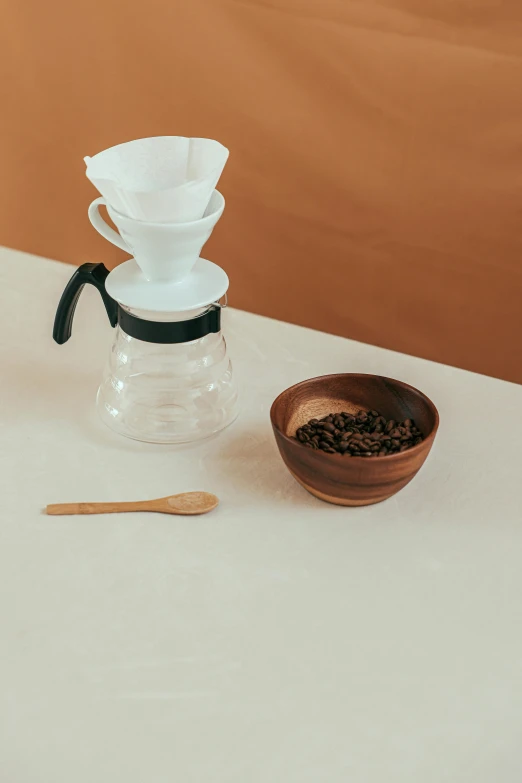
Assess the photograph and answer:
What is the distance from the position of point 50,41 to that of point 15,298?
58 cm

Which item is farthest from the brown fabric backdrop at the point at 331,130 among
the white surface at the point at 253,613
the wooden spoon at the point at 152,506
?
the wooden spoon at the point at 152,506

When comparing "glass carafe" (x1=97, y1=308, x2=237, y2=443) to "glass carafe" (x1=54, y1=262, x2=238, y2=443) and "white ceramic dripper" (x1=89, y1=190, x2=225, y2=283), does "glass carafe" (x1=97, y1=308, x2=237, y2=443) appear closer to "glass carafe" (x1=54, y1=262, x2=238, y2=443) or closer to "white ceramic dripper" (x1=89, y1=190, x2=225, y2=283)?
"glass carafe" (x1=54, y1=262, x2=238, y2=443)

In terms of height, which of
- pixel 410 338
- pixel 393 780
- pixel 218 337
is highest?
pixel 218 337

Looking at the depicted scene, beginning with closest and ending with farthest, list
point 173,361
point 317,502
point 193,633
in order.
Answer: point 193,633
point 317,502
point 173,361

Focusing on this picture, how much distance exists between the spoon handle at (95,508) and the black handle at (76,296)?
0.24 metres

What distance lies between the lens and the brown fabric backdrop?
139 cm

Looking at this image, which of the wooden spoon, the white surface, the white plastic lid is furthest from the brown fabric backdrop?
the wooden spoon

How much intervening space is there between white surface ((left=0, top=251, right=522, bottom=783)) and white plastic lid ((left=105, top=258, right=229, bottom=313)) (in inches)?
7.0

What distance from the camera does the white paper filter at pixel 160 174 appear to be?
96cm

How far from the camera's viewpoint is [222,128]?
160cm

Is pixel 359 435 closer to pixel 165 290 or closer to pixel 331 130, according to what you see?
pixel 165 290

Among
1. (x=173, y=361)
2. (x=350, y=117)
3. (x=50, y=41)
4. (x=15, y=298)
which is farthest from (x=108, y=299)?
(x=50, y=41)

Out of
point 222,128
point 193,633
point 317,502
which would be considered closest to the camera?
point 193,633

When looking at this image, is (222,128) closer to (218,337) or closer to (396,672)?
(218,337)
